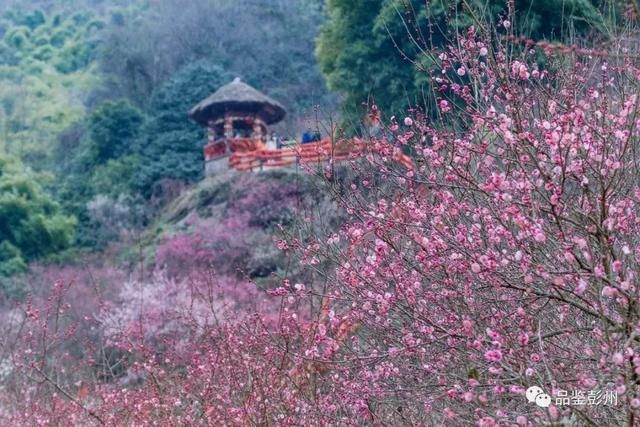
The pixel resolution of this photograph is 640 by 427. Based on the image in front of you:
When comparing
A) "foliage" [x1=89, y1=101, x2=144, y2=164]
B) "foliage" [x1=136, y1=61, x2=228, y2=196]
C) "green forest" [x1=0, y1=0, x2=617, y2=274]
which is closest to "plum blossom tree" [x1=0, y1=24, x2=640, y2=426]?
"green forest" [x1=0, y1=0, x2=617, y2=274]

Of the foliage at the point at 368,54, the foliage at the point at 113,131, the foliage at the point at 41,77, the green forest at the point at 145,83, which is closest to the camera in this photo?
the foliage at the point at 368,54

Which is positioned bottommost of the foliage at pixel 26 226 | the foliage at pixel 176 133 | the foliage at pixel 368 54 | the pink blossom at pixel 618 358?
the foliage at pixel 26 226

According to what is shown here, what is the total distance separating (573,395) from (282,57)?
24.8 meters

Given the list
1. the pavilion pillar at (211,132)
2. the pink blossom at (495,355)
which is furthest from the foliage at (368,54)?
the pink blossom at (495,355)

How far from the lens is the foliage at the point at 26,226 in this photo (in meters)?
17.6

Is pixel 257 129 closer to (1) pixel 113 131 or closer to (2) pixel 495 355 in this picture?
(1) pixel 113 131

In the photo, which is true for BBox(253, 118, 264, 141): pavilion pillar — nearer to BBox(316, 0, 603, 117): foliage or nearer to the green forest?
the green forest

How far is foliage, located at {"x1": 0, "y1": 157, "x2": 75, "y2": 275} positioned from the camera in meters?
17.6

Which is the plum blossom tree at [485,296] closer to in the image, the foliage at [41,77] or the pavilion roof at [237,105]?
the pavilion roof at [237,105]

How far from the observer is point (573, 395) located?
7.97ft

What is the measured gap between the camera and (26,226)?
17688 millimetres

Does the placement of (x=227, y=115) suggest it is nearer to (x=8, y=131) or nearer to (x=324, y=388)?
(x=8, y=131)

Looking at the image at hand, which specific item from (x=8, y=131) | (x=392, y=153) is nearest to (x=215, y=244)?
(x=392, y=153)

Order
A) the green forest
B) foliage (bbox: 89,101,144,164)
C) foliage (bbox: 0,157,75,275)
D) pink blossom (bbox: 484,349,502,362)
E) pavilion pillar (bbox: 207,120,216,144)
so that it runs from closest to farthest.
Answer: pink blossom (bbox: 484,349,502,362) < the green forest < foliage (bbox: 0,157,75,275) < pavilion pillar (bbox: 207,120,216,144) < foliage (bbox: 89,101,144,164)
